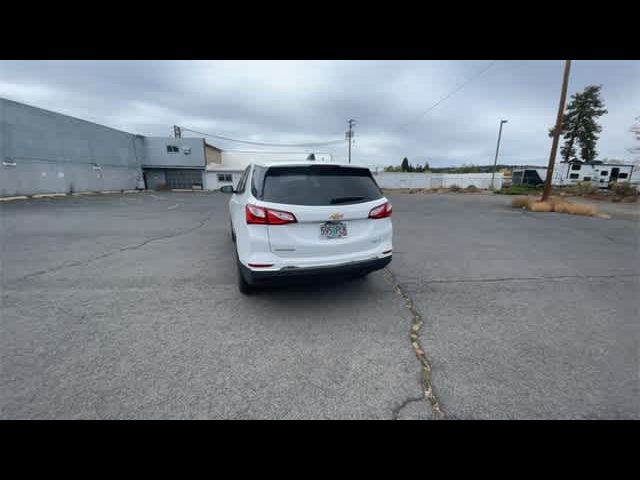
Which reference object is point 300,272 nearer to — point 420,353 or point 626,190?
point 420,353

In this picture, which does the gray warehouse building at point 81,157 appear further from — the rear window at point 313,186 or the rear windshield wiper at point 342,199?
the rear windshield wiper at point 342,199

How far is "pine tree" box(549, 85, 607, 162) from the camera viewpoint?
36656 mm

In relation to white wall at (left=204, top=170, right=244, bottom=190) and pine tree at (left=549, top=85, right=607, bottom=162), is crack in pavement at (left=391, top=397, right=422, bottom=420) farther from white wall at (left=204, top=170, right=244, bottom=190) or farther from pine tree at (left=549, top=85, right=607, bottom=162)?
pine tree at (left=549, top=85, right=607, bottom=162)

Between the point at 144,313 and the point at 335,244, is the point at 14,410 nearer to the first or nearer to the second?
the point at 144,313

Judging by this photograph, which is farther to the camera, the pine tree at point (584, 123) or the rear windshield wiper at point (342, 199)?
the pine tree at point (584, 123)

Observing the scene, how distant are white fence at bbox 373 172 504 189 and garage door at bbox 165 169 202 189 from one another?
2474cm

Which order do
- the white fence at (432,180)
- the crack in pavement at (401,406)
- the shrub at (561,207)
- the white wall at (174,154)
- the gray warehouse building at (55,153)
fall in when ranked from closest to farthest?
the crack in pavement at (401,406) < the shrub at (561,207) < the gray warehouse building at (55,153) < the white wall at (174,154) < the white fence at (432,180)

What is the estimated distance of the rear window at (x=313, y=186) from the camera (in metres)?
2.77

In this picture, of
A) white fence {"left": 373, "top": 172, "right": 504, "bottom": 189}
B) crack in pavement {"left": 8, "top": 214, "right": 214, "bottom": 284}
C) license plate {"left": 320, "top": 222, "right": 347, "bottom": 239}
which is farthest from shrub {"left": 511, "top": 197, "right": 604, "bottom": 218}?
white fence {"left": 373, "top": 172, "right": 504, "bottom": 189}

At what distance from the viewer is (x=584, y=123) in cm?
3738

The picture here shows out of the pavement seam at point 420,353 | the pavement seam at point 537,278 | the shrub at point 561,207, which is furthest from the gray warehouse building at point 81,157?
the shrub at point 561,207

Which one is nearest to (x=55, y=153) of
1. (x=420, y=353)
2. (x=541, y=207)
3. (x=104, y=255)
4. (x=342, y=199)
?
(x=104, y=255)

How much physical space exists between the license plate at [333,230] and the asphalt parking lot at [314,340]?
921 millimetres

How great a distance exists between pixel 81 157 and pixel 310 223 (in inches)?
1091
